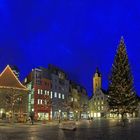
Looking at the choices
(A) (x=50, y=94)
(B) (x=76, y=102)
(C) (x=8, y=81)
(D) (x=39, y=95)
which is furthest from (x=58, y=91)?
(C) (x=8, y=81)

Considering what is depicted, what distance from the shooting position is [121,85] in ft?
211

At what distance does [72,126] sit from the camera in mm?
48188

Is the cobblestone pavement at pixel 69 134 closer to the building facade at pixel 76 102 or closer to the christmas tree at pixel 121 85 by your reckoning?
the christmas tree at pixel 121 85

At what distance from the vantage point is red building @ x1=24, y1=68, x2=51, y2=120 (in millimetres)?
110250

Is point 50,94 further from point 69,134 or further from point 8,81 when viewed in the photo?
point 69,134

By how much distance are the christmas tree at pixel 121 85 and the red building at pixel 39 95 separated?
47.8 metres

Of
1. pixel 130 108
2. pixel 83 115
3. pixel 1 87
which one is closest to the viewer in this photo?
pixel 130 108

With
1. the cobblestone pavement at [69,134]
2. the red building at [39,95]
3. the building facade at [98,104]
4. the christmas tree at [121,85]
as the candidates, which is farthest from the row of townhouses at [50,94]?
the cobblestone pavement at [69,134]

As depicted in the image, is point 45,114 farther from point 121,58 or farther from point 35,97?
point 121,58

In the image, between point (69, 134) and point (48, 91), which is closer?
point (69, 134)

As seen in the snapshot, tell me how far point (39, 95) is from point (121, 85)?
51895 mm

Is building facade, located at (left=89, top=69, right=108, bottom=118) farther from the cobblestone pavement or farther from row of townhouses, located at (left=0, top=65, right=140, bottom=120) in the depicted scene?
the cobblestone pavement

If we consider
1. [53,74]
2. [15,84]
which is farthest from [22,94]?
[53,74]

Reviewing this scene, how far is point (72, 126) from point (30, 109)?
64208 mm
